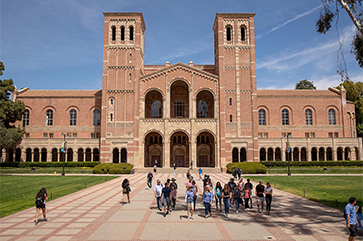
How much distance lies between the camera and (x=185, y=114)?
1984 inches

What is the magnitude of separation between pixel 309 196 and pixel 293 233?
9226 mm

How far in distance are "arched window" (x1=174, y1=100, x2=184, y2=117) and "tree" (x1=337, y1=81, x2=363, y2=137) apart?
34.8 metres

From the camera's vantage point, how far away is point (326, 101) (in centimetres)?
5366

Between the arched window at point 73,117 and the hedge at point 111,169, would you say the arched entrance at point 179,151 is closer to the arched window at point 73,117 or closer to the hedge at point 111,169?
the hedge at point 111,169

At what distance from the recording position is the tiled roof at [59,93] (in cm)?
5303

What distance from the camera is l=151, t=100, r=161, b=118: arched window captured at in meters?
50.7

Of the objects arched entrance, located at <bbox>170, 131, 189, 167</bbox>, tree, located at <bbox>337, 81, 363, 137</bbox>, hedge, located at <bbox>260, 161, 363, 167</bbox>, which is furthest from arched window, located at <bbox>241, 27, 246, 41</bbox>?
tree, located at <bbox>337, 81, 363, 137</bbox>

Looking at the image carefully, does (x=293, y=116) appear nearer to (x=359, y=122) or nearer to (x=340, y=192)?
(x=359, y=122)

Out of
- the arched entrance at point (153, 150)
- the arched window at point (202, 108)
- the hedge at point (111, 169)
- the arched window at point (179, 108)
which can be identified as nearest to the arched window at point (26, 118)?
the arched entrance at point (153, 150)

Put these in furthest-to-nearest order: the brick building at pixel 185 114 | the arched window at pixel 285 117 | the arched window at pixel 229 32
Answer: the arched window at pixel 285 117 → the arched window at pixel 229 32 → the brick building at pixel 185 114

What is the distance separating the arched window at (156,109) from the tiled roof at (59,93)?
35.8 feet

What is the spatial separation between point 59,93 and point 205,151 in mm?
30374

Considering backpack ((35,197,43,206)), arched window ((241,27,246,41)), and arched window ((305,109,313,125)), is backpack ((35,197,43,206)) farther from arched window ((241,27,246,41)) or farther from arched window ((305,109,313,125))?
arched window ((305,109,313,125))

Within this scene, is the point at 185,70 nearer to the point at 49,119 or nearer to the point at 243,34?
the point at 243,34
